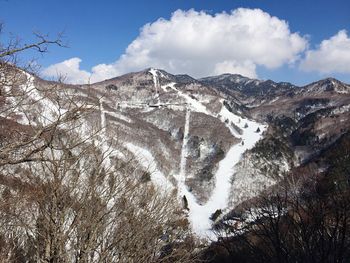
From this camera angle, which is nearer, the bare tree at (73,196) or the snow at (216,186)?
the bare tree at (73,196)

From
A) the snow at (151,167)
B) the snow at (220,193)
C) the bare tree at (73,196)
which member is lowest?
the bare tree at (73,196)

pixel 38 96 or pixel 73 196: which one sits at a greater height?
pixel 38 96

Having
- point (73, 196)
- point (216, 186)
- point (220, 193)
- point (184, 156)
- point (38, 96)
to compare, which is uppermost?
point (184, 156)

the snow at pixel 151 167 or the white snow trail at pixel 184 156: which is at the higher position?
the white snow trail at pixel 184 156

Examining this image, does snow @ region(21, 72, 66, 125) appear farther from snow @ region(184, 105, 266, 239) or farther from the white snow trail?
the white snow trail

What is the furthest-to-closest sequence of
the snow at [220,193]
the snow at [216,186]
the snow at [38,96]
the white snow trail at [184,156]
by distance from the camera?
the white snow trail at [184,156], the snow at [216,186], the snow at [220,193], the snow at [38,96]

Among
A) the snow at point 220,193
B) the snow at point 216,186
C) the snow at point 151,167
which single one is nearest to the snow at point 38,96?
the snow at point 151,167

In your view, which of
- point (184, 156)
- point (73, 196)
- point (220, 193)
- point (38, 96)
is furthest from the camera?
point (184, 156)

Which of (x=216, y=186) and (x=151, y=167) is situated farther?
(x=216, y=186)

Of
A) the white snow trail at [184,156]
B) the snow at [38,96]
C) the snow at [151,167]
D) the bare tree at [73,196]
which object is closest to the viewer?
the snow at [38,96]

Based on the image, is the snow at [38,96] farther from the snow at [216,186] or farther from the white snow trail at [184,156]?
the white snow trail at [184,156]

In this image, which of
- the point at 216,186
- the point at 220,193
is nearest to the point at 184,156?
the point at 216,186

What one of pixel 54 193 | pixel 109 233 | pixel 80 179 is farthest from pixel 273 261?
pixel 54 193

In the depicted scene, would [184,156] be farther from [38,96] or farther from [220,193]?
[38,96]
